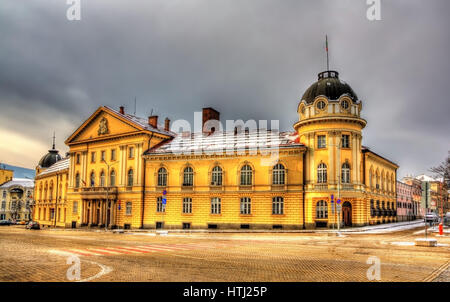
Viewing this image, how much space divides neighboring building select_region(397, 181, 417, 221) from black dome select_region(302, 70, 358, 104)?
29.9 meters

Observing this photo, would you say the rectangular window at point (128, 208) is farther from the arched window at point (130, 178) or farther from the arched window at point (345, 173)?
the arched window at point (345, 173)

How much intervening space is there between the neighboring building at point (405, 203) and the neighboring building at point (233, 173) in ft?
23.4

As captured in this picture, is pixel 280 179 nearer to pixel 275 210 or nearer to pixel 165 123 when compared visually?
pixel 275 210

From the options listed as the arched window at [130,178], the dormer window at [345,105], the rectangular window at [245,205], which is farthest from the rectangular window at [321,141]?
the arched window at [130,178]

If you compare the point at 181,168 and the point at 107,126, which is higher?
the point at 107,126

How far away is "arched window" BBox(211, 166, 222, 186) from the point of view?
47056mm

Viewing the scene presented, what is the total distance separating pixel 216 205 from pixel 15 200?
3434 inches

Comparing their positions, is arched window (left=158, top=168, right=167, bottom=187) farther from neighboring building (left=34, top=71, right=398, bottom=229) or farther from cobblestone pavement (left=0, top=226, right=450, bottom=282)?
cobblestone pavement (left=0, top=226, right=450, bottom=282)

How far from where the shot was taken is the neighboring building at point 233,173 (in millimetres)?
42688

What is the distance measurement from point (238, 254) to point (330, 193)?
2319cm

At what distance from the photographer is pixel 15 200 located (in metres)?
112

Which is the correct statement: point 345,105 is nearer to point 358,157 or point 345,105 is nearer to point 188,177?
point 358,157

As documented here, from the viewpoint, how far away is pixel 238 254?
68.4ft

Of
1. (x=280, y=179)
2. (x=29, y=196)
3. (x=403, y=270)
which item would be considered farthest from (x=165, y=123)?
(x=29, y=196)
